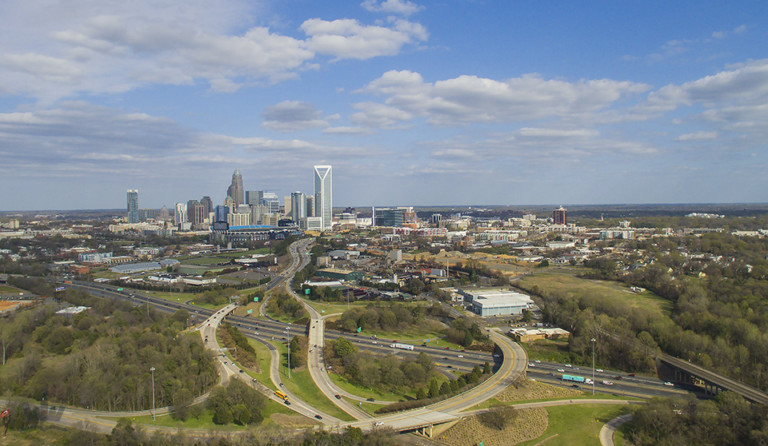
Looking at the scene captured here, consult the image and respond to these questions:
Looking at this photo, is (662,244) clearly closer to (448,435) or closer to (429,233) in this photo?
(429,233)

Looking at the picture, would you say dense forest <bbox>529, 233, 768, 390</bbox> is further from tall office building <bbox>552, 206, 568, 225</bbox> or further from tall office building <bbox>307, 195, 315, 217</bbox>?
tall office building <bbox>307, 195, 315, 217</bbox>

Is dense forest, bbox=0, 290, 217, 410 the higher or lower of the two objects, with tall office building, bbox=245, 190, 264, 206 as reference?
lower

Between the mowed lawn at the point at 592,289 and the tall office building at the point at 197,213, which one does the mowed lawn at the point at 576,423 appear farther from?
the tall office building at the point at 197,213

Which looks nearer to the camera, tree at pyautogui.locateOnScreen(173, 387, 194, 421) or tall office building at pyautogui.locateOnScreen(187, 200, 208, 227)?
tree at pyautogui.locateOnScreen(173, 387, 194, 421)

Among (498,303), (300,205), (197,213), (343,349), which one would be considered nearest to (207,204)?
(197,213)

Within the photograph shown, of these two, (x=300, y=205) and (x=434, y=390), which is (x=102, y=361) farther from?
(x=300, y=205)

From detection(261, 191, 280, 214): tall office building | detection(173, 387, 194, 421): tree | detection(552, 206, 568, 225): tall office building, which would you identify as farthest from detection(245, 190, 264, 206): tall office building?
detection(173, 387, 194, 421): tree
